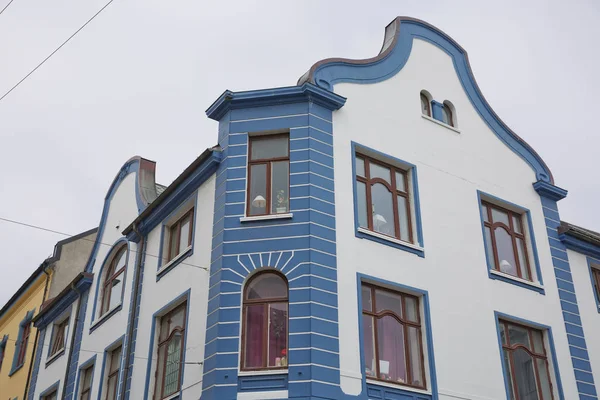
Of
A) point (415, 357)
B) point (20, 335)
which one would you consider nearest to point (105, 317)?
point (415, 357)

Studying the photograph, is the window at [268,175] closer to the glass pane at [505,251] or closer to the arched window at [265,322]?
the arched window at [265,322]

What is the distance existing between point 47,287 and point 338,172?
1774 centimetres

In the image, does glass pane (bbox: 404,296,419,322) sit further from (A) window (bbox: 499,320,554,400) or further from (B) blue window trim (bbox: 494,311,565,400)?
(A) window (bbox: 499,320,554,400)

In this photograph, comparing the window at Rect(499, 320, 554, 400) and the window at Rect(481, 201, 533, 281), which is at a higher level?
the window at Rect(481, 201, 533, 281)

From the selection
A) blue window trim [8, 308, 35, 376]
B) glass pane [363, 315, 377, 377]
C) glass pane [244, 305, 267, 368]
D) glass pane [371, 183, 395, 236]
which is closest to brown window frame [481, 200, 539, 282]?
glass pane [371, 183, 395, 236]

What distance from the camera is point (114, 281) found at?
24.5 m

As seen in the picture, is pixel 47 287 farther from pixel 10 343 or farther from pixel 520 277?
pixel 520 277

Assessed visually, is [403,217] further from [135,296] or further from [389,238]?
[135,296]

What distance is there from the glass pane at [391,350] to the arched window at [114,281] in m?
9.52

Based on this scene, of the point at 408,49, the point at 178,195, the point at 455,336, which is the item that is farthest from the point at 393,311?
the point at 408,49

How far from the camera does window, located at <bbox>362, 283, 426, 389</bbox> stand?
1689 centimetres

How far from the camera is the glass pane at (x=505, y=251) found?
2081 centimetres

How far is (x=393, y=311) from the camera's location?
A: 17781 millimetres

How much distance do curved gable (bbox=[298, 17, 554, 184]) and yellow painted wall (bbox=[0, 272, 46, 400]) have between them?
17.9 m
